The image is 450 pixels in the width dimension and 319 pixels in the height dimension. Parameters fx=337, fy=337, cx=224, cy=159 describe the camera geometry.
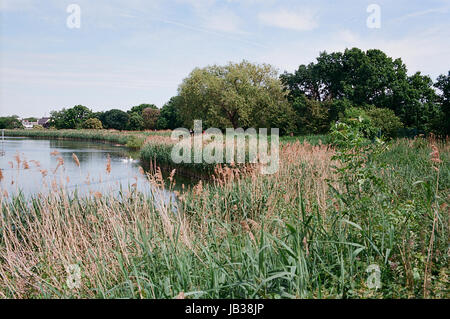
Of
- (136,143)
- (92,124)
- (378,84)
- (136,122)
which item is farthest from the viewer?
(136,122)

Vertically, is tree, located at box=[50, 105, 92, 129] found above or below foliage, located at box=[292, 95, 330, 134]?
above

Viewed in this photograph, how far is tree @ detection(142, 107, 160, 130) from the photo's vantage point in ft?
191

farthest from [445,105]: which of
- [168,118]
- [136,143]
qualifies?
[168,118]

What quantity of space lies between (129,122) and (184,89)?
3095 centimetres

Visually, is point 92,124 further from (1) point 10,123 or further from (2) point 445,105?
(2) point 445,105

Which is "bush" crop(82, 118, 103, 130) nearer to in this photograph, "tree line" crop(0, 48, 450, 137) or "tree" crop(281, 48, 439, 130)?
"tree line" crop(0, 48, 450, 137)

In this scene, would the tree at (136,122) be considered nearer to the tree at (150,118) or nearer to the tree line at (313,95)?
the tree at (150,118)

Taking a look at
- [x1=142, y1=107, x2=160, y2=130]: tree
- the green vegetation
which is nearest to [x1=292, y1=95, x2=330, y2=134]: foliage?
the green vegetation

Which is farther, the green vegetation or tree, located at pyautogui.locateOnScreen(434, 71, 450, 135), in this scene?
tree, located at pyautogui.locateOnScreen(434, 71, 450, 135)

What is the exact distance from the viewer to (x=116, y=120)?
65625mm

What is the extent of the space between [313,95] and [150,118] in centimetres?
3468

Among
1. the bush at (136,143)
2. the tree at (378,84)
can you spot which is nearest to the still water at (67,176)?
the bush at (136,143)
